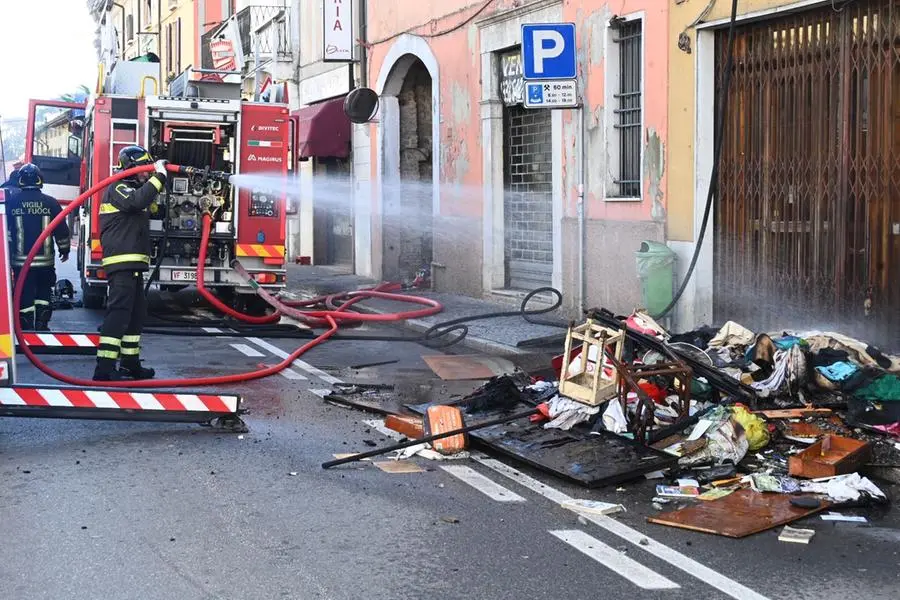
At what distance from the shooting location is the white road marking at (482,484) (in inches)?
243

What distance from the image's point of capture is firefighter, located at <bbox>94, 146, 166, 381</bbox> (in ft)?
31.0

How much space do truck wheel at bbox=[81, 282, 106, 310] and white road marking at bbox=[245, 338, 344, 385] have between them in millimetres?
3771

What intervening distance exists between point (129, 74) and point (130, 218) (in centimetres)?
739

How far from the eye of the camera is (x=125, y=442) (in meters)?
7.39

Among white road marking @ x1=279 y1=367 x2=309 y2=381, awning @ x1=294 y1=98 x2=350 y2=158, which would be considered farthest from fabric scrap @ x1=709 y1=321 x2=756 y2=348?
awning @ x1=294 y1=98 x2=350 y2=158

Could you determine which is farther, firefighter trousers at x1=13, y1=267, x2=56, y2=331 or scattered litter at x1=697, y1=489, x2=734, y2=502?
firefighter trousers at x1=13, y1=267, x2=56, y2=331

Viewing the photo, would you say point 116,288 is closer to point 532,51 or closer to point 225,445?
point 225,445

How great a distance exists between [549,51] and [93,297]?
7237 mm

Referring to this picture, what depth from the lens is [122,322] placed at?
31.2 ft

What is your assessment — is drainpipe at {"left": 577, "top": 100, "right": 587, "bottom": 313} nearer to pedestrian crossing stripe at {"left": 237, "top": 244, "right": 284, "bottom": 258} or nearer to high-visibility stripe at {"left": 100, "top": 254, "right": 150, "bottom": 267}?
pedestrian crossing stripe at {"left": 237, "top": 244, "right": 284, "bottom": 258}

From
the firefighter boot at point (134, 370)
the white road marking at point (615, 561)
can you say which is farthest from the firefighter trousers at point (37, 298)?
the white road marking at point (615, 561)

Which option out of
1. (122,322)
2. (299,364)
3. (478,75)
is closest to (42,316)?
(299,364)

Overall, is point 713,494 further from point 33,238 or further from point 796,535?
point 33,238

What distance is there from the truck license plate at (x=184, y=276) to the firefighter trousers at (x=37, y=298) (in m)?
1.69
